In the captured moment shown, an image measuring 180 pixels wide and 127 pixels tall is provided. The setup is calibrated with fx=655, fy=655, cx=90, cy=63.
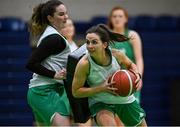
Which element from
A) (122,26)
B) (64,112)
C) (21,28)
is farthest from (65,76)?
(21,28)

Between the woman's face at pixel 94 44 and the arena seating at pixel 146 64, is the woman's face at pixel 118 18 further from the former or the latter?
the arena seating at pixel 146 64

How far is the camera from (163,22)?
10.6m

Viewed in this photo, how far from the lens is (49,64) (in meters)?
5.76

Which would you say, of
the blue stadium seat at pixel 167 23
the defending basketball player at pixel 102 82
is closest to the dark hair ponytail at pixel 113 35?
the defending basketball player at pixel 102 82

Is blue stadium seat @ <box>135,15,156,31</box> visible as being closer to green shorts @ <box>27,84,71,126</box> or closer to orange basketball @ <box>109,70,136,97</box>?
green shorts @ <box>27,84,71,126</box>

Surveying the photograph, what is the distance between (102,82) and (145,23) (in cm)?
512

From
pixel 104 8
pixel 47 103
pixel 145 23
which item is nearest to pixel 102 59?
pixel 47 103

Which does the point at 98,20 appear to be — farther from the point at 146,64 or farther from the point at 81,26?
the point at 146,64

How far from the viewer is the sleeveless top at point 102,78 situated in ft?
18.4

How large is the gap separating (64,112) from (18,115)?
471 cm

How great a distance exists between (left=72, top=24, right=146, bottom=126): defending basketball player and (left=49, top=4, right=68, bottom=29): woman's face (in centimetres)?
28

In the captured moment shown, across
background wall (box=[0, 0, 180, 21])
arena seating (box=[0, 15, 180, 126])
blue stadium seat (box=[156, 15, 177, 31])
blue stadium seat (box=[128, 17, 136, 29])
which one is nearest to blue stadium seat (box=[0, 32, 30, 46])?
arena seating (box=[0, 15, 180, 126])

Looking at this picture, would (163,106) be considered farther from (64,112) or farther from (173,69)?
(64,112)

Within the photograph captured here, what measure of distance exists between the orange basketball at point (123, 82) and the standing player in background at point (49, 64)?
0.46 metres
